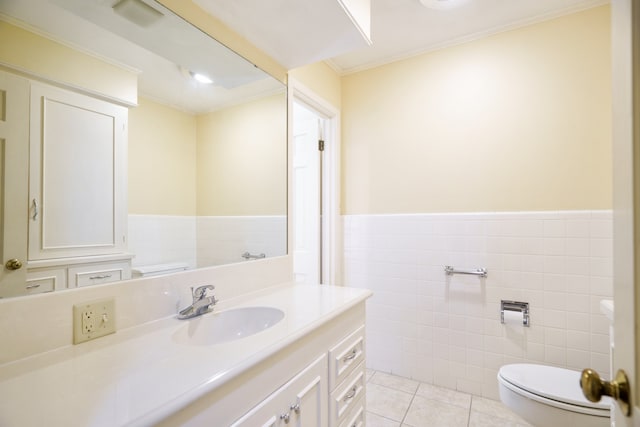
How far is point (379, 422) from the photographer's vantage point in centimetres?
177

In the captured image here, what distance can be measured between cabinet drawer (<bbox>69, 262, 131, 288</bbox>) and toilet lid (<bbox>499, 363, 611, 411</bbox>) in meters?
1.81

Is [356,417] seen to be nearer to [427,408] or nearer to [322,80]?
[427,408]

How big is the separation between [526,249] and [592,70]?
3.68 ft

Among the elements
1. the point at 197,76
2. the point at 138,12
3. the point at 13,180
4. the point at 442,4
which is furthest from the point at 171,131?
the point at 442,4

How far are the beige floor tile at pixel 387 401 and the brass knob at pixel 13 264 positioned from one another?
192 centimetres

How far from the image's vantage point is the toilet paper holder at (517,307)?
6.08 ft

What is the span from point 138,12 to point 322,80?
1412 millimetres

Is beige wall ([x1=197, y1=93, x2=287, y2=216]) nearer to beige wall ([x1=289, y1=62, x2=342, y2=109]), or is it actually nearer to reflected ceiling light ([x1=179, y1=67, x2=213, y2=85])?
reflected ceiling light ([x1=179, y1=67, x2=213, y2=85])

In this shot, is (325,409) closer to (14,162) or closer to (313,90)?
(14,162)

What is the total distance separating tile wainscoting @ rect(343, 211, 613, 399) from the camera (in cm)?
173

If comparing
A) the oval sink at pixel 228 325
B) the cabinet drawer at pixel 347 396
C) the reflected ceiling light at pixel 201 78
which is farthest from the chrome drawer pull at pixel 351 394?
the reflected ceiling light at pixel 201 78

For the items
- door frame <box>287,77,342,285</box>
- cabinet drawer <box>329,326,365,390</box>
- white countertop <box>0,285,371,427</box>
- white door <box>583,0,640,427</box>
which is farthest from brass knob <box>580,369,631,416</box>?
door frame <box>287,77,342,285</box>

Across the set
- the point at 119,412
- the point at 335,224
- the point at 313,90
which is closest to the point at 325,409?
the point at 119,412

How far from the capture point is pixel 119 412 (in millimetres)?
557
